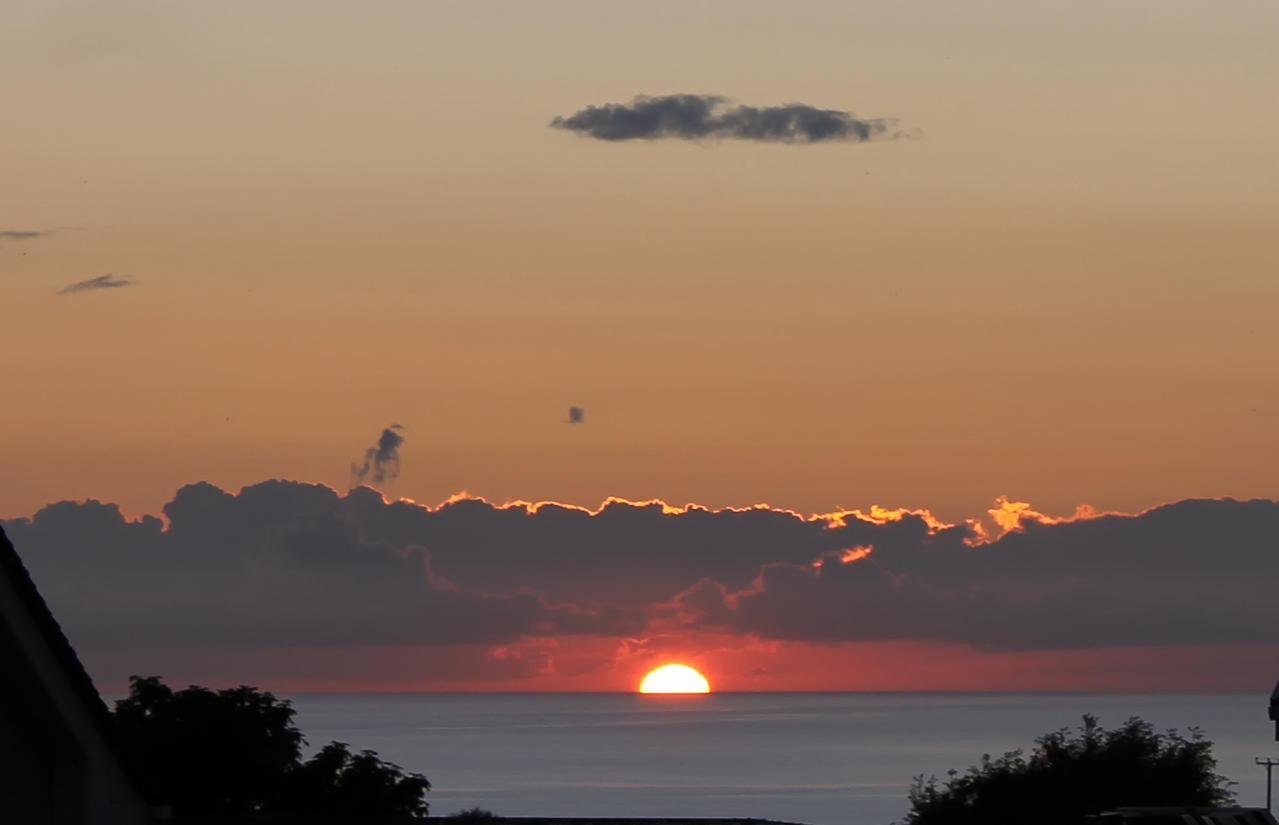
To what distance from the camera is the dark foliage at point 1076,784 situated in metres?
73.4

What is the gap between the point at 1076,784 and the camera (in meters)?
75.4

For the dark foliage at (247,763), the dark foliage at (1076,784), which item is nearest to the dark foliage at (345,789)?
the dark foliage at (247,763)

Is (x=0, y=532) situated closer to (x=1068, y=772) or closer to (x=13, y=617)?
(x=13, y=617)

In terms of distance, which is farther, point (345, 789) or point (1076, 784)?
point (1076, 784)

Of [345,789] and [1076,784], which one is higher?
[1076,784]

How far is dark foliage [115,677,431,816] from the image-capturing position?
62375 millimetres

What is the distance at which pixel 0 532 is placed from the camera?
38.4 ft

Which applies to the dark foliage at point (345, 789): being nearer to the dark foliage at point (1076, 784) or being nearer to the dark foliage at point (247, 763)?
the dark foliage at point (247, 763)

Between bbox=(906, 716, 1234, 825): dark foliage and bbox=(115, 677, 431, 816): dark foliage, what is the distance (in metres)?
22.0

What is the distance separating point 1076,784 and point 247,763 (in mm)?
31042

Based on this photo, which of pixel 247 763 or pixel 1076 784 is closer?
pixel 247 763

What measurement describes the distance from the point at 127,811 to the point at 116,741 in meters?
0.49

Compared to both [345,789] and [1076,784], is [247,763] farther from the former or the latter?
[1076,784]

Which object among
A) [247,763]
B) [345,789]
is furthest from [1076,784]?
[247,763]
